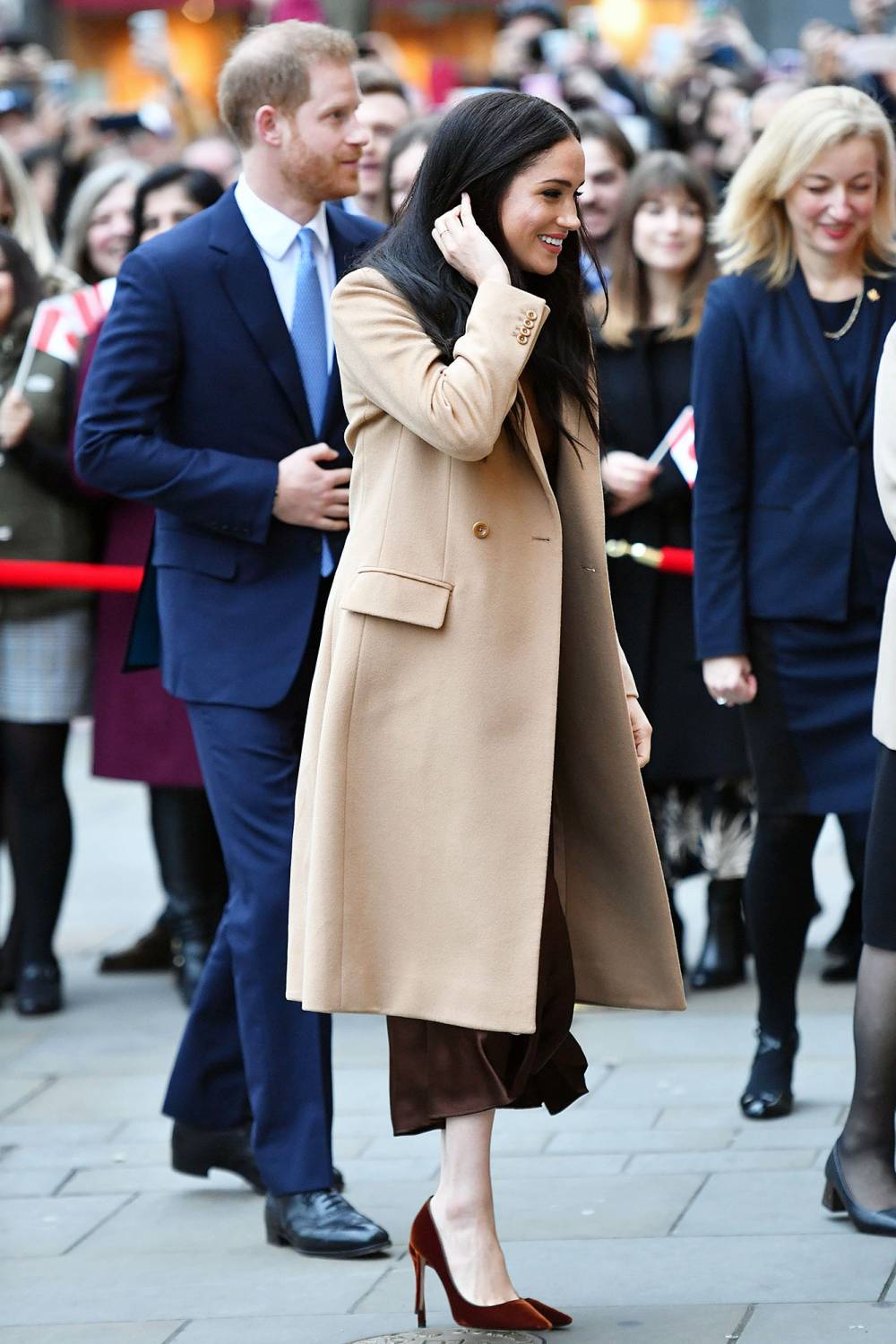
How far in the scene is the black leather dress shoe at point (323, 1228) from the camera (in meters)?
4.19

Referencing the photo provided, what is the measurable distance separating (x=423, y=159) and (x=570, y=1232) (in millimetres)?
2023

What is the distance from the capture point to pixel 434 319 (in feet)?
11.8

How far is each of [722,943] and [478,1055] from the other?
289cm

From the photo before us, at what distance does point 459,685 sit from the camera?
355 centimetres

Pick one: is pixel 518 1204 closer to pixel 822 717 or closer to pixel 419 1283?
pixel 419 1283

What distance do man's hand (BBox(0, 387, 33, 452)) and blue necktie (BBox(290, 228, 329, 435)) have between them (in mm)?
1982

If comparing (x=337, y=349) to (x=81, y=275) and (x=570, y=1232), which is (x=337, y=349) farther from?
(x=81, y=275)

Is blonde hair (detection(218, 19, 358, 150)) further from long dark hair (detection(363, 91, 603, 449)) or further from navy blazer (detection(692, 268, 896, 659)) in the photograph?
navy blazer (detection(692, 268, 896, 659))

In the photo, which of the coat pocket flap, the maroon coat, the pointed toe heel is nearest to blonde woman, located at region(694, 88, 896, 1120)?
the pointed toe heel

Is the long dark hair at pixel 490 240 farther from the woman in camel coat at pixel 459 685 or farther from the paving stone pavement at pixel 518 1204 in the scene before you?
the paving stone pavement at pixel 518 1204

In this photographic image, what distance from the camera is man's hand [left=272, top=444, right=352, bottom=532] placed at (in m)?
4.41

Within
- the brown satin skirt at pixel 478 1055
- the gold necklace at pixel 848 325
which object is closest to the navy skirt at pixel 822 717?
the gold necklace at pixel 848 325

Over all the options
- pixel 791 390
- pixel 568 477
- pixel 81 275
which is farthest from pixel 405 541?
pixel 81 275

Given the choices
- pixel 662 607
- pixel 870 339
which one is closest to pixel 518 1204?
pixel 870 339
